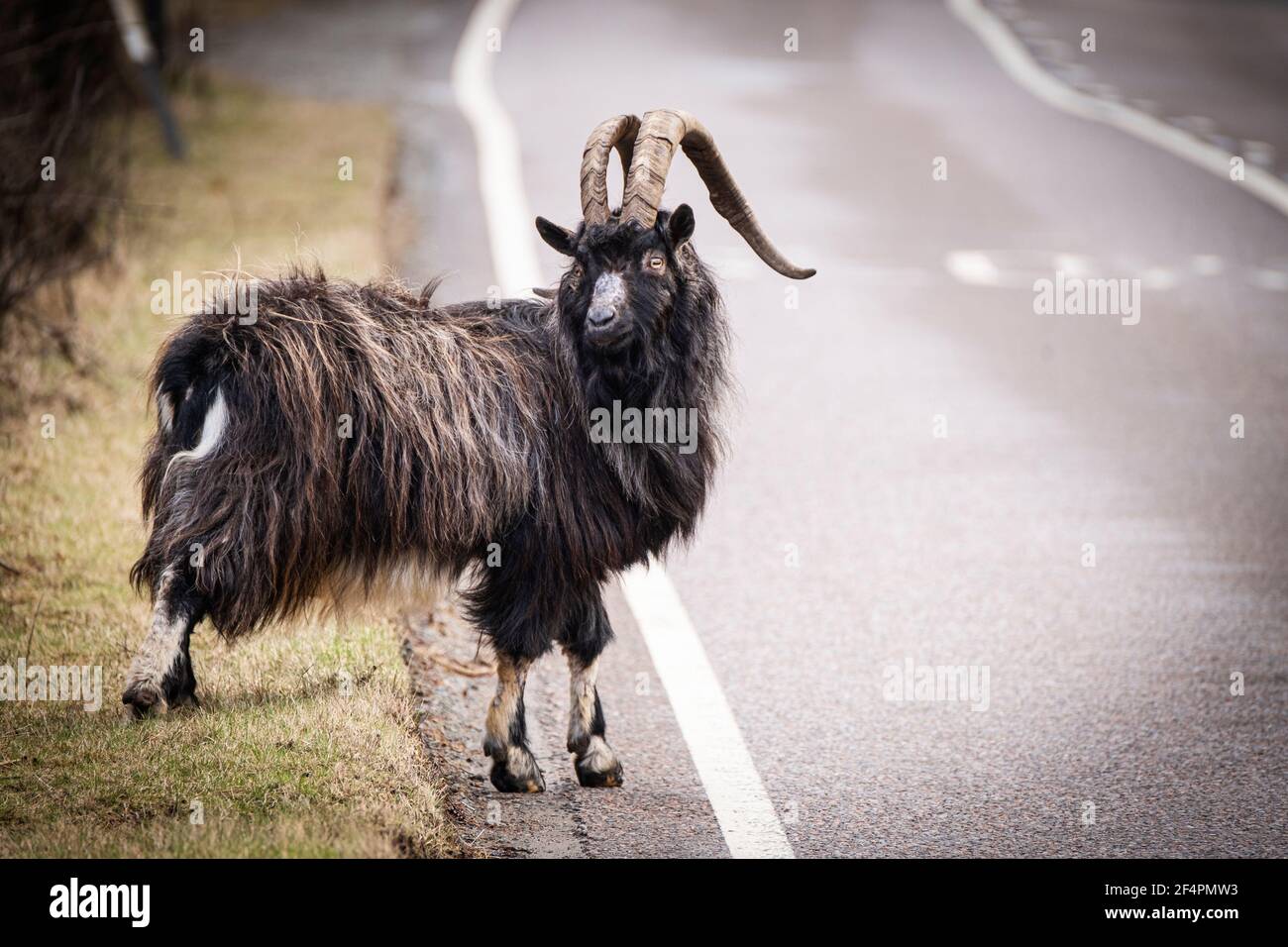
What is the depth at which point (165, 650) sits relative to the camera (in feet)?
19.7

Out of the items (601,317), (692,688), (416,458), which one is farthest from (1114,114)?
(416,458)

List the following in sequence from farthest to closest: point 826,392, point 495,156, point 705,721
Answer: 1. point 495,156
2. point 826,392
3. point 705,721

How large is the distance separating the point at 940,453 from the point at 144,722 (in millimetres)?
5480

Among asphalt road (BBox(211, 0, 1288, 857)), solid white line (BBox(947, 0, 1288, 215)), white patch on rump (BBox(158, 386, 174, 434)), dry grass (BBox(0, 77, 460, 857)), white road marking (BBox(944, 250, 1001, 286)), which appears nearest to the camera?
dry grass (BBox(0, 77, 460, 857))

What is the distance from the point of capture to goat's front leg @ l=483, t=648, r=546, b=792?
629 centimetres

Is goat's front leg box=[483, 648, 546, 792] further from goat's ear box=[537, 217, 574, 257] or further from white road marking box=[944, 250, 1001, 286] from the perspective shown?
white road marking box=[944, 250, 1001, 286]

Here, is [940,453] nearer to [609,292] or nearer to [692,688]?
[692,688]

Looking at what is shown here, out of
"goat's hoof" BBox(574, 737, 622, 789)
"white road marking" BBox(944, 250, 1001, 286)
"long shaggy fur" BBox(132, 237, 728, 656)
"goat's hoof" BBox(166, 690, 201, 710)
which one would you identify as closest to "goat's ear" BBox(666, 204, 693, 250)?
"long shaggy fur" BBox(132, 237, 728, 656)

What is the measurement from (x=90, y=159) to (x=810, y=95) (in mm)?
8206

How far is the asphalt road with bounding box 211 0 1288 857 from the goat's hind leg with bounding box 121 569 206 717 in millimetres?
1195

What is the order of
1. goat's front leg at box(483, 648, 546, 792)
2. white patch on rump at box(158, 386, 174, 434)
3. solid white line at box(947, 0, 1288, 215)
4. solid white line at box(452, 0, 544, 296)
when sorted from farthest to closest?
solid white line at box(947, 0, 1288, 215) < solid white line at box(452, 0, 544, 296) < goat's front leg at box(483, 648, 546, 792) < white patch on rump at box(158, 386, 174, 434)

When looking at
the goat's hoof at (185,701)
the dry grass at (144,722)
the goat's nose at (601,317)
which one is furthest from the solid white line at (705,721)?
the goat's hoof at (185,701)

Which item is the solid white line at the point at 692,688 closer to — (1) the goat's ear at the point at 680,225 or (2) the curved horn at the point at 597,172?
(1) the goat's ear at the point at 680,225

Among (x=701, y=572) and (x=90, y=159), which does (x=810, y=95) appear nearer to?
(x=90, y=159)
